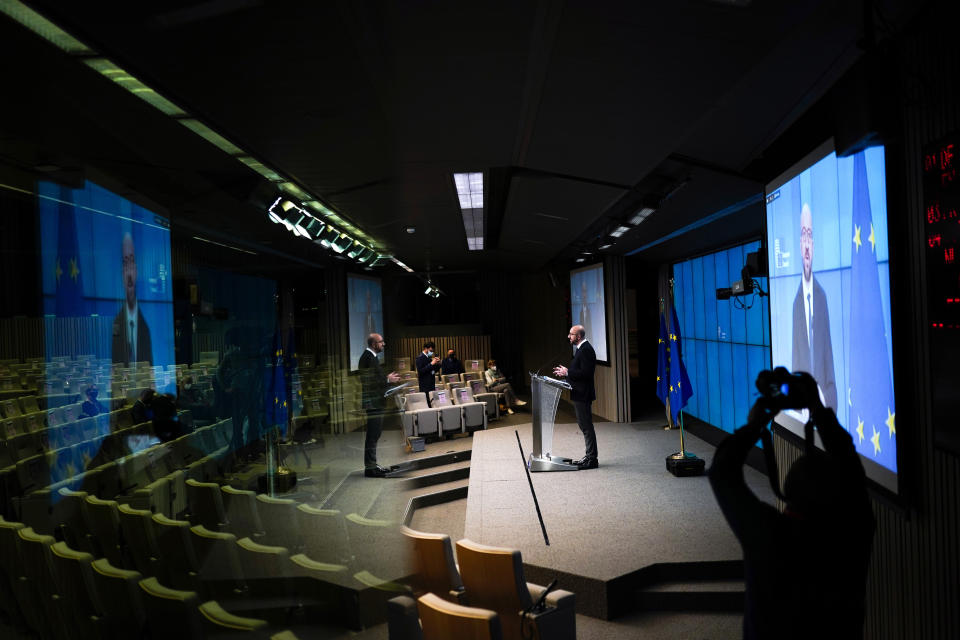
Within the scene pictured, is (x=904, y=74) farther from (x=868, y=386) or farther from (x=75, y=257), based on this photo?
(x=75, y=257)

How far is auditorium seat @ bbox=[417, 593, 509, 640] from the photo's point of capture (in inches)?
118

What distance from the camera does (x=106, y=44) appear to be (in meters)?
2.79

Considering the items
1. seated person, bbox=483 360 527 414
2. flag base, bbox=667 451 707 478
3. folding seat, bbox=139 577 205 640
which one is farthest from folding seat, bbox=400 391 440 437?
folding seat, bbox=139 577 205 640

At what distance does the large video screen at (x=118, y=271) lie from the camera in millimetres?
6566

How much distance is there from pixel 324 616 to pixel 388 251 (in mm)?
9643

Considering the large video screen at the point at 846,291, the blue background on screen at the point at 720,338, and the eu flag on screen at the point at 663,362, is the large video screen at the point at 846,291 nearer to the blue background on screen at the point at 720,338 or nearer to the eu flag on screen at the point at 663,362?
the eu flag on screen at the point at 663,362

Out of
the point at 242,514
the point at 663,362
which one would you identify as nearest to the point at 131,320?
the point at 242,514

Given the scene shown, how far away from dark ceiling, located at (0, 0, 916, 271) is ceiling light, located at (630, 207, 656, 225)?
61 centimetres

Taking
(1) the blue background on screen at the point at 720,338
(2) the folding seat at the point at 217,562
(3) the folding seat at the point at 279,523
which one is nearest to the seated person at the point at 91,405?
(3) the folding seat at the point at 279,523

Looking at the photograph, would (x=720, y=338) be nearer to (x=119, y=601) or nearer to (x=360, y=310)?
(x=360, y=310)

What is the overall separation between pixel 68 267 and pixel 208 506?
3.58 metres

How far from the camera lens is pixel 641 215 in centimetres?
838

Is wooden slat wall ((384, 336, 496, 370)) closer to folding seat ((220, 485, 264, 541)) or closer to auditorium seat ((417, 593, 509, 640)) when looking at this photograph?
folding seat ((220, 485, 264, 541))

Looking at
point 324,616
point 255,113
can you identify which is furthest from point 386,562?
point 255,113
